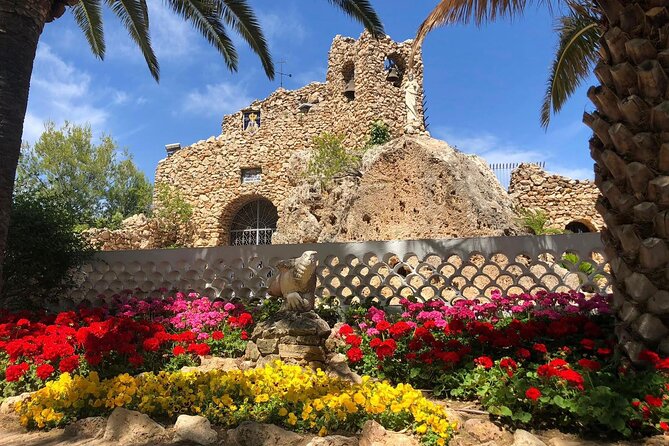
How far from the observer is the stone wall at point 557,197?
1689 centimetres

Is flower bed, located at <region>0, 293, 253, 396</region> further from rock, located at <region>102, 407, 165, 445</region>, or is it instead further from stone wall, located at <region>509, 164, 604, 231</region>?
stone wall, located at <region>509, 164, 604, 231</region>

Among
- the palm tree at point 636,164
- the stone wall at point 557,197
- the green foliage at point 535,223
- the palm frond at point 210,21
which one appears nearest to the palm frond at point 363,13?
the palm frond at point 210,21

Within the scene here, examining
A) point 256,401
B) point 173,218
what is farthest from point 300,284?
point 173,218

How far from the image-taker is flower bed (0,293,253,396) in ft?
14.8

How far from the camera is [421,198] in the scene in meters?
8.42

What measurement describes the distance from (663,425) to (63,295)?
921 cm

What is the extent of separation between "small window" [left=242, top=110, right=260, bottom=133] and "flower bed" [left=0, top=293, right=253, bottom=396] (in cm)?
1430

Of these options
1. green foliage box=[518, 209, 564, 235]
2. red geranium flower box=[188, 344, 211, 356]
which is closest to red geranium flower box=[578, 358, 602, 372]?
red geranium flower box=[188, 344, 211, 356]

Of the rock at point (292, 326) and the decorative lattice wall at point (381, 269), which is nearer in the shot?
the rock at point (292, 326)

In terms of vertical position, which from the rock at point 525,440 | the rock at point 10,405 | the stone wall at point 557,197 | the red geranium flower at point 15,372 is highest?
the stone wall at point 557,197

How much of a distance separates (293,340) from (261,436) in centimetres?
196

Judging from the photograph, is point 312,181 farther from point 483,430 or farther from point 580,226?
point 580,226

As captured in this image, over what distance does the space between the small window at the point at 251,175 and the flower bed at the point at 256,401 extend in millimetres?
15564

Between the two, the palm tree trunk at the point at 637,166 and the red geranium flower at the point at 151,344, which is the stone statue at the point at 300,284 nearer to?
the red geranium flower at the point at 151,344
